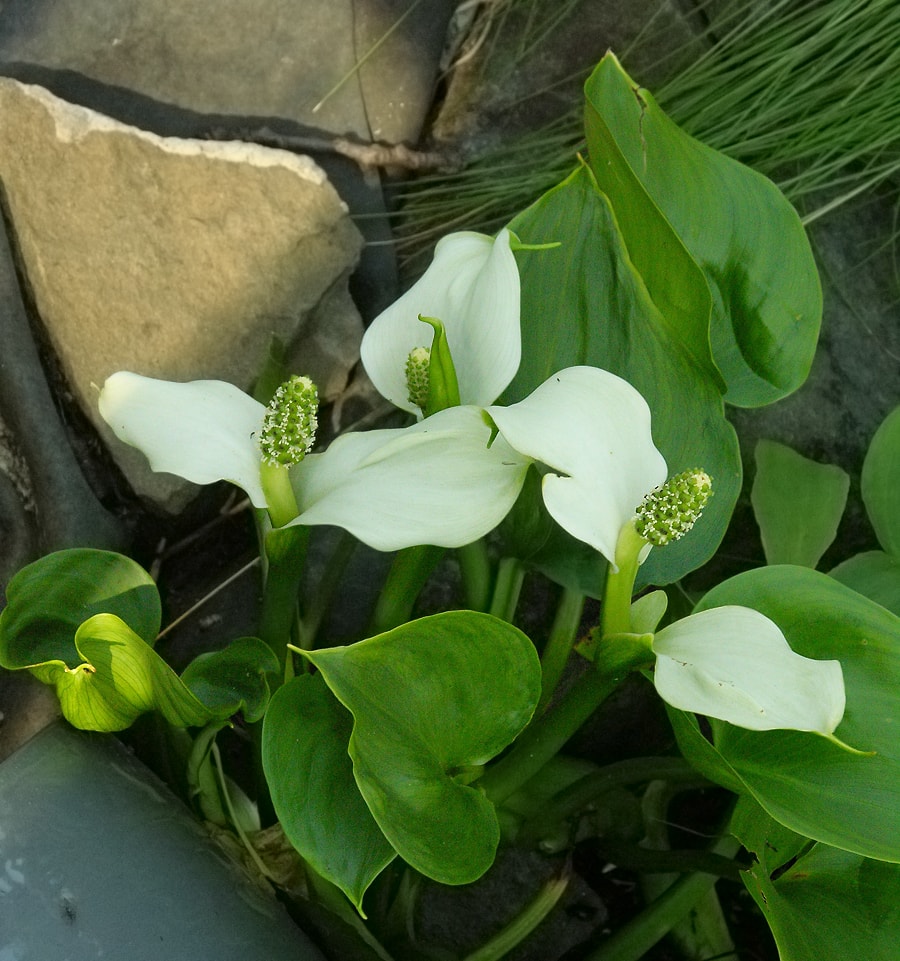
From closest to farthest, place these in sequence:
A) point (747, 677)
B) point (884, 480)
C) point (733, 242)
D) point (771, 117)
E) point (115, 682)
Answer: point (747, 677) → point (115, 682) → point (733, 242) → point (884, 480) → point (771, 117)

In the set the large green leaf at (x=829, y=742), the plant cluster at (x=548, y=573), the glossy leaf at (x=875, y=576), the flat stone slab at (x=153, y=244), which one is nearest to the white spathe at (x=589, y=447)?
the plant cluster at (x=548, y=573)

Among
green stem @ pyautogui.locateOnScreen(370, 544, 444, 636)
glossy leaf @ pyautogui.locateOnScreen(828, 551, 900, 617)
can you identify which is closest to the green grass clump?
glossy leaf @ pyautogui.locateOnScreen(828, 551, 900, 617)

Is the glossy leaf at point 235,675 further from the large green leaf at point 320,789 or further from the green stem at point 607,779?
the green stem at point 607,779

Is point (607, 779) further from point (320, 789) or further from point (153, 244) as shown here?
point (153, 244)

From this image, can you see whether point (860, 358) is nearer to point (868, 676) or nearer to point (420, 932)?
point (868, 676)

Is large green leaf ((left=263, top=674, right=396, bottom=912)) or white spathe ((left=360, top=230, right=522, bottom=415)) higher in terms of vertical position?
white spathe ((left=360, top=230, right=522, bottom=415))

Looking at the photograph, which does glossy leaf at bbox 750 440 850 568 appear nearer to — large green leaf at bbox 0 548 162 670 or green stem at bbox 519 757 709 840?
green stem at bbox 519 757 709 840

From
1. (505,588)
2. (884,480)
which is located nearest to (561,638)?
(505,588)
